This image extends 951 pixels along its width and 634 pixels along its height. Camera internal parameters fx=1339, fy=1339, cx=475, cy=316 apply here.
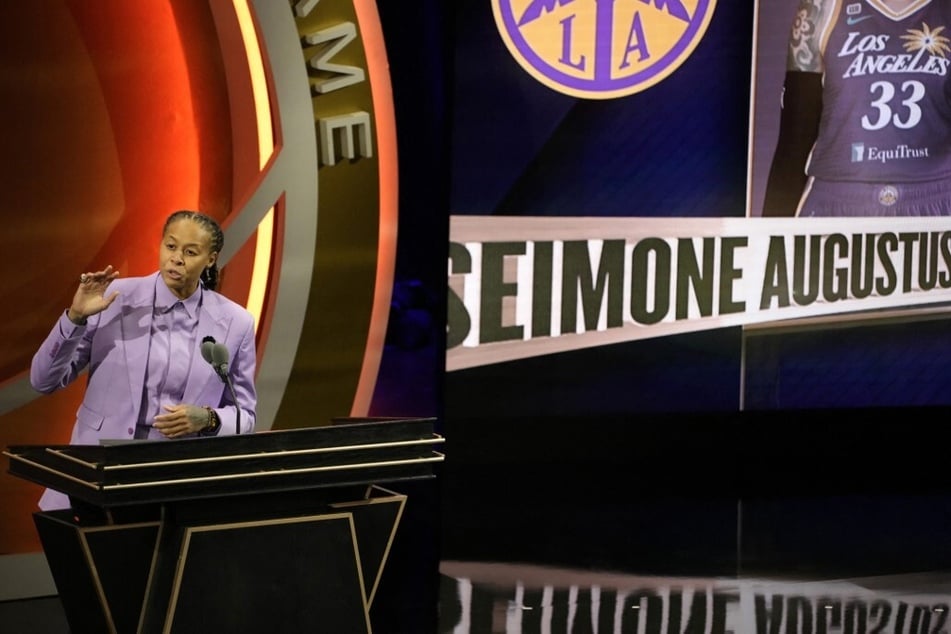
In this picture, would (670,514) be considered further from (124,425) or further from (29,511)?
(124,425)

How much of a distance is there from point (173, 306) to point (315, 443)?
Result: 62 centimetres

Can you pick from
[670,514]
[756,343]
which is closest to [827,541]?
[670,514]

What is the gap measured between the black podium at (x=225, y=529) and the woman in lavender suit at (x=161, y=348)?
0.31 meters

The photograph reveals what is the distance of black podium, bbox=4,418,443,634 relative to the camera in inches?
117

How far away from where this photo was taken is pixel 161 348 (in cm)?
345

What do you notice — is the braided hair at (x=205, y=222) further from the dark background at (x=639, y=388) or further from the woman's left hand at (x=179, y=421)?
the dark background at (x=639, y=388)

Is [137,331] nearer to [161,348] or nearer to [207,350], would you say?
[161,348]

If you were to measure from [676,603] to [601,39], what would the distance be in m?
2.75

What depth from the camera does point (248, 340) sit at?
11.5 ft

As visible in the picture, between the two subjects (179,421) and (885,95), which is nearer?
(179,421)

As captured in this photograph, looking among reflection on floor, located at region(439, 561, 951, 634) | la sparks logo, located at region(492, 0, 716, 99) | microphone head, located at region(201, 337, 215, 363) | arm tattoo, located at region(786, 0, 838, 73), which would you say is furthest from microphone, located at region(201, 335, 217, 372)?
arm tattoo, located at region(786, 0, 838, 73)

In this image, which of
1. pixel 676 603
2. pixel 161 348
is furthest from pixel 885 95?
pixel 161 348

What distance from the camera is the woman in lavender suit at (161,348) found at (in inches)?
133

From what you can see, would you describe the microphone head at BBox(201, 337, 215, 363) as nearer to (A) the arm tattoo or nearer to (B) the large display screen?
(B) the large display screen
